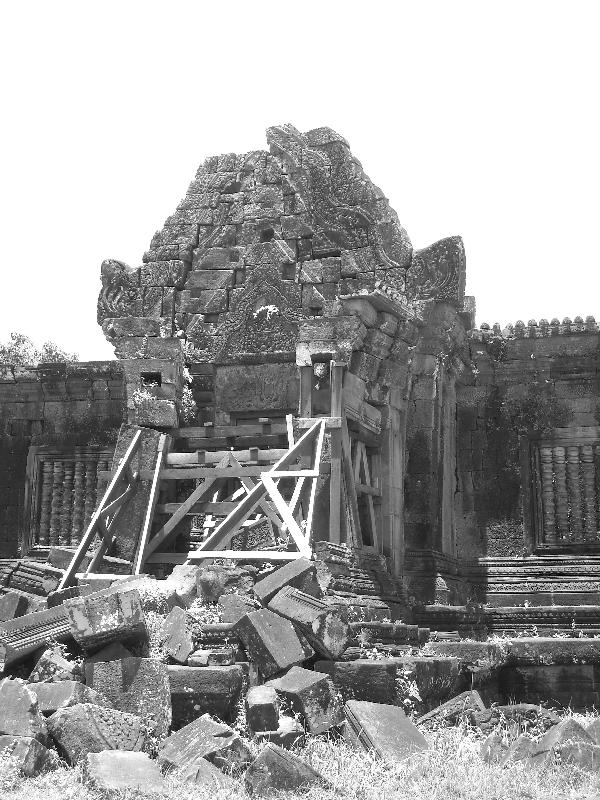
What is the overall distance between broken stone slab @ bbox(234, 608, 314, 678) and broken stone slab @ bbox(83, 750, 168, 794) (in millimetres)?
1822

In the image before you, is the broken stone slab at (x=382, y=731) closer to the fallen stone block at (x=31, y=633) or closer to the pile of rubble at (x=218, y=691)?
the pile of rubble at (x=218, y=691)

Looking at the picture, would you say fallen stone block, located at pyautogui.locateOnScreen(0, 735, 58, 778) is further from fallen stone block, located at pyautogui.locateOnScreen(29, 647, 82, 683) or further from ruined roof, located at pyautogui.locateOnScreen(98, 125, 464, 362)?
ruined roof, located at pyautogui.locateOnScreen(98, 125, 464, 362)

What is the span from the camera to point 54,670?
1017 cm

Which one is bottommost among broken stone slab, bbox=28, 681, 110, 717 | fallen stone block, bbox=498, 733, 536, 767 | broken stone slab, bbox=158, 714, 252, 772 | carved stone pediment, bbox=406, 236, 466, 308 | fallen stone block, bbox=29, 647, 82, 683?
fallen stone block, bbox=498, 733, 536, 767

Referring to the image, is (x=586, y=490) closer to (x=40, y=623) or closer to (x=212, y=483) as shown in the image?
(x=212, y=483)

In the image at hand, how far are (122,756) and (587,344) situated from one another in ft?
35.1

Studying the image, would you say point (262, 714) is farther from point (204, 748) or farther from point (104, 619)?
point (104, 619)

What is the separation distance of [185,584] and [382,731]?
3.46 m

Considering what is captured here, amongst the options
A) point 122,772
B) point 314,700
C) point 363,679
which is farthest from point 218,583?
point 122,772

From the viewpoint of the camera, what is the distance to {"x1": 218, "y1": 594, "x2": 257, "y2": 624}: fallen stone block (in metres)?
11.2

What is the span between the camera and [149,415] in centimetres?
1675

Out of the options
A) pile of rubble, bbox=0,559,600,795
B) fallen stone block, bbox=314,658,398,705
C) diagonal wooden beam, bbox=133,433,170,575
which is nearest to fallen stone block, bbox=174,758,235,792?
pile of rubble, bbox=0,559,600,795

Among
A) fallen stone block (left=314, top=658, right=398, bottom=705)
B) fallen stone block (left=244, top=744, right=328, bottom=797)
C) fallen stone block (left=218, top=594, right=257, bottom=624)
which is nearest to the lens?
fallen stone block (left=244, top=744, right=328, bottom=797)

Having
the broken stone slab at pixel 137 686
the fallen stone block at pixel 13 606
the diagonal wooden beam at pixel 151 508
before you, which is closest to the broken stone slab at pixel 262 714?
the broken stone slab at pixel 137 686
